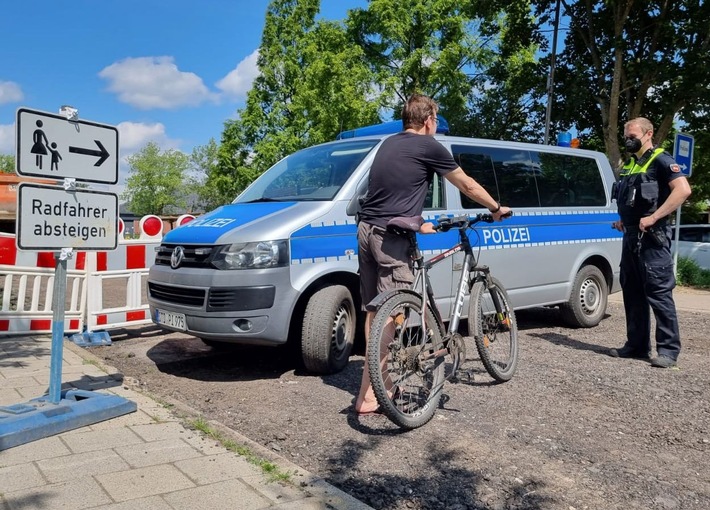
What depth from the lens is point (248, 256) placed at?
15.4 feet

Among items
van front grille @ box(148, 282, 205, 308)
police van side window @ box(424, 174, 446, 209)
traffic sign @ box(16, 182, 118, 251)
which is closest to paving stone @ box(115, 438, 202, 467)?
traffic sign @ box(16, 182, 118, 251)

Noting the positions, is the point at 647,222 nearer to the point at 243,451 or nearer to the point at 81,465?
the point at 243,451

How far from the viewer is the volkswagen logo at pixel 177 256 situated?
500cm

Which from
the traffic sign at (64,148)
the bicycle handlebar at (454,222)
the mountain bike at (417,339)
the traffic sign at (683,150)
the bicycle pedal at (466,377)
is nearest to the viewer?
the traffic sign at (64,148)

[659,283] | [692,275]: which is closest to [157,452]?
[659,283]

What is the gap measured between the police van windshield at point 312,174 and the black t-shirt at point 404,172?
4.04 ft

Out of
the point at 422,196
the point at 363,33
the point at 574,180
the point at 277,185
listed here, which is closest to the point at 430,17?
the point at 363,33

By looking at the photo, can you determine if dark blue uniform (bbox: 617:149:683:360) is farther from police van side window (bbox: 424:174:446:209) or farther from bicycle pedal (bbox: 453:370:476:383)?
bicycle pedal (bbox: 453:370:476:383)

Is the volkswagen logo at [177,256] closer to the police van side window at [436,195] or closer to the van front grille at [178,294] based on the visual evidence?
the van front grille at [178,294]

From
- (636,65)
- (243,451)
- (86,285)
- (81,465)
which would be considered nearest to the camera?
(81,465)

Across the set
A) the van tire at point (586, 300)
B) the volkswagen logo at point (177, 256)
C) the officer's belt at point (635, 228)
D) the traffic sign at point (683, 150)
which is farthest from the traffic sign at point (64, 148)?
the traffic sign at point (683, 150)

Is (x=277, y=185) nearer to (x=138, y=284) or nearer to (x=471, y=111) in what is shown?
(x=138, y=284)

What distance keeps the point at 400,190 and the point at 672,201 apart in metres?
2.68

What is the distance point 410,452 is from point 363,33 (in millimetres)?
26273
